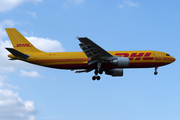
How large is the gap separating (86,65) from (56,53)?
573cm

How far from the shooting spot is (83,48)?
128 ft

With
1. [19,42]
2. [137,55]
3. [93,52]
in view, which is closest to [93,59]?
[93,52]

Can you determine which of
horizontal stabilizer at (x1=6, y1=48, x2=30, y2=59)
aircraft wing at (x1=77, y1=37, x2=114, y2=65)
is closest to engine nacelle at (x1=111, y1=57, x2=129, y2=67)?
aircraft wing at (x1=77, y1=37, x2=114, y2=65)

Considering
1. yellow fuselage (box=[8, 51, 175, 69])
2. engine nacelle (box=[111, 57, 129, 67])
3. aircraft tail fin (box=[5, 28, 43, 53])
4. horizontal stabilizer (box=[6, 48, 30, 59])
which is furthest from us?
aircraft tail fin (box=[5, 28, 43, 53])

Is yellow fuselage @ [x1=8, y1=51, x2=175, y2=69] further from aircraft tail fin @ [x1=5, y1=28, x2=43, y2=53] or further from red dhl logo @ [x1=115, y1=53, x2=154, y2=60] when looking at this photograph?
aircraft tail fin @ [x1=5, y1=28, x2=43, y2=53]

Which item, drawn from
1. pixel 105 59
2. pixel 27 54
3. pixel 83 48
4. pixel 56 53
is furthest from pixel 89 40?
pixel 27 54

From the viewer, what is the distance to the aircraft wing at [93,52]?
37.7 metres

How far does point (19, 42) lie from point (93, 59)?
46.0 feet

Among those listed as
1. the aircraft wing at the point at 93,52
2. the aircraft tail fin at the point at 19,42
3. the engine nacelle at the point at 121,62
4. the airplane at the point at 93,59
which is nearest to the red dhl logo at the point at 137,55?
the airplane at the point at 93,59

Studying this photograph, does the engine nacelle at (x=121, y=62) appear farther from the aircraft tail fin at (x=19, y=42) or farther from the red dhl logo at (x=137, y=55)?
the aircraft tail fin at (x=19, y=42)

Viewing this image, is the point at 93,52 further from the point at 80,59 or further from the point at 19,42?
the point at 19,42

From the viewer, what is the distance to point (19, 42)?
44344 mm

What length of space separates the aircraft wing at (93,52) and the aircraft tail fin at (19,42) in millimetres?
9882

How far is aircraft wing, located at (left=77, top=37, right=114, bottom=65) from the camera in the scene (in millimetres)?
37719
